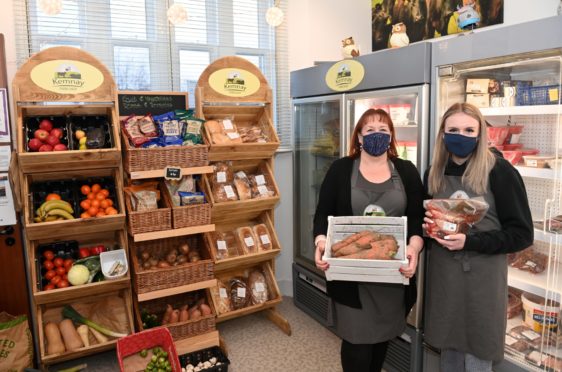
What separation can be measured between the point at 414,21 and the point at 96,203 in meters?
2.93

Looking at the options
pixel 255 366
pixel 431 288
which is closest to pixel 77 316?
pixel 255 366

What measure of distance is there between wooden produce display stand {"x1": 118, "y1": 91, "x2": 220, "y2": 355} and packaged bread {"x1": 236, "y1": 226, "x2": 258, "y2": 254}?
1.14 feet

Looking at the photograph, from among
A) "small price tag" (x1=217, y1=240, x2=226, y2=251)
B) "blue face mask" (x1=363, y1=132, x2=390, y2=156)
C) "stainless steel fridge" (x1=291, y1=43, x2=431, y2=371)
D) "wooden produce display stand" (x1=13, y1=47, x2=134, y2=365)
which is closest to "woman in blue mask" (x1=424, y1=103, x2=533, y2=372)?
"blue face mask" (x1=363, y1=132, x2=390, y2=156)

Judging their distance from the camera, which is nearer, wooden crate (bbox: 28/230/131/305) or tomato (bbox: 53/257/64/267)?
wooden crate (bbox: 28/230/131/305)

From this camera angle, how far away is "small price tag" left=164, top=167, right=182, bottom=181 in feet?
9.69

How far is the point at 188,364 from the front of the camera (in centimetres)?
295

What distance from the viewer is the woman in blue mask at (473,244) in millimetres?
1898

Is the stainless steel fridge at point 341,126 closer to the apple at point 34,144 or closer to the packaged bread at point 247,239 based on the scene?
the packaged bread at point 247,239

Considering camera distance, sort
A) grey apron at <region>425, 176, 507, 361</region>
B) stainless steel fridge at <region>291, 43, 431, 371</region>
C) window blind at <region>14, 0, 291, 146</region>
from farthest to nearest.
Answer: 1. window blind at <region>14, 0, 291, 146</region>
2. stainless steel fridge at <region>291, 43, 431, 371</region>
3. grey apron at <region>425, 176, 507, 361</region>

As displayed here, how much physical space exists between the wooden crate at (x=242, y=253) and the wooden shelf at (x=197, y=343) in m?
0.50

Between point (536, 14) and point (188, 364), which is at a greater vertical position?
point (536, 14)

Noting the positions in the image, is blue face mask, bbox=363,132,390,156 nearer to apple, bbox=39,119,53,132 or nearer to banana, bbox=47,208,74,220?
banana, bbox=47,208,74,220

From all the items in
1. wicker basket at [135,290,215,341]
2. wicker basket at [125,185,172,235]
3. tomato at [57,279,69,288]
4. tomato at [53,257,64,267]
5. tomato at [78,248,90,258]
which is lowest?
wicker basket at [135,290,215,341]

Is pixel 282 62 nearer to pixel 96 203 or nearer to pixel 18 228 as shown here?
pixel 96 203
